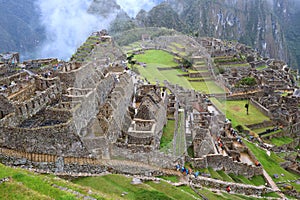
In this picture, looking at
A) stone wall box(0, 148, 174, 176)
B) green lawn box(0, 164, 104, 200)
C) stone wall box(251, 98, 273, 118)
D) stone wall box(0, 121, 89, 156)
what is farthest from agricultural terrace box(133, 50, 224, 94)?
green lawn box(0, 164, 104, 200)

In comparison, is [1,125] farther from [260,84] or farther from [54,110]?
[260,84]

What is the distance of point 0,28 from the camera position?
47.5 metres

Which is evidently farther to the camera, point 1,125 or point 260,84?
point 260,84

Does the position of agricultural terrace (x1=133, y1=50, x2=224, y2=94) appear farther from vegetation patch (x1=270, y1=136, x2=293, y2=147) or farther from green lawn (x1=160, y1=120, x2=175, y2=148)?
vegetation patch (x1=270, y1=136, x2=293, y2=147)

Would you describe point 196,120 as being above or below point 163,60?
below

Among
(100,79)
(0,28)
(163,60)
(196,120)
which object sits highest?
(0,28)

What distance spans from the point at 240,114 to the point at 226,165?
78.8 feet

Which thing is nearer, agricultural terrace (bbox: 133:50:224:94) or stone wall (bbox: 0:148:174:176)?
stone wall (bbox: 0:148:174:176)

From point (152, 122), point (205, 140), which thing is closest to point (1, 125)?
point (152, 122)

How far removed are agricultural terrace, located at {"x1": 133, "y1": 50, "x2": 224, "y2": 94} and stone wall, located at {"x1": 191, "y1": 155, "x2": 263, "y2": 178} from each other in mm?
14489

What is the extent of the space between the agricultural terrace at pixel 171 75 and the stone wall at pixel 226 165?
14.5m

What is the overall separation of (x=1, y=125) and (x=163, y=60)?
3929 centimetres

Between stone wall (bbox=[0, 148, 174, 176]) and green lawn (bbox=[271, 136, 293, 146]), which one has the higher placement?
stone wall (bbox=[0, 148, 174, 176])

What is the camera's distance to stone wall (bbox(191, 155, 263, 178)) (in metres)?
24.3
